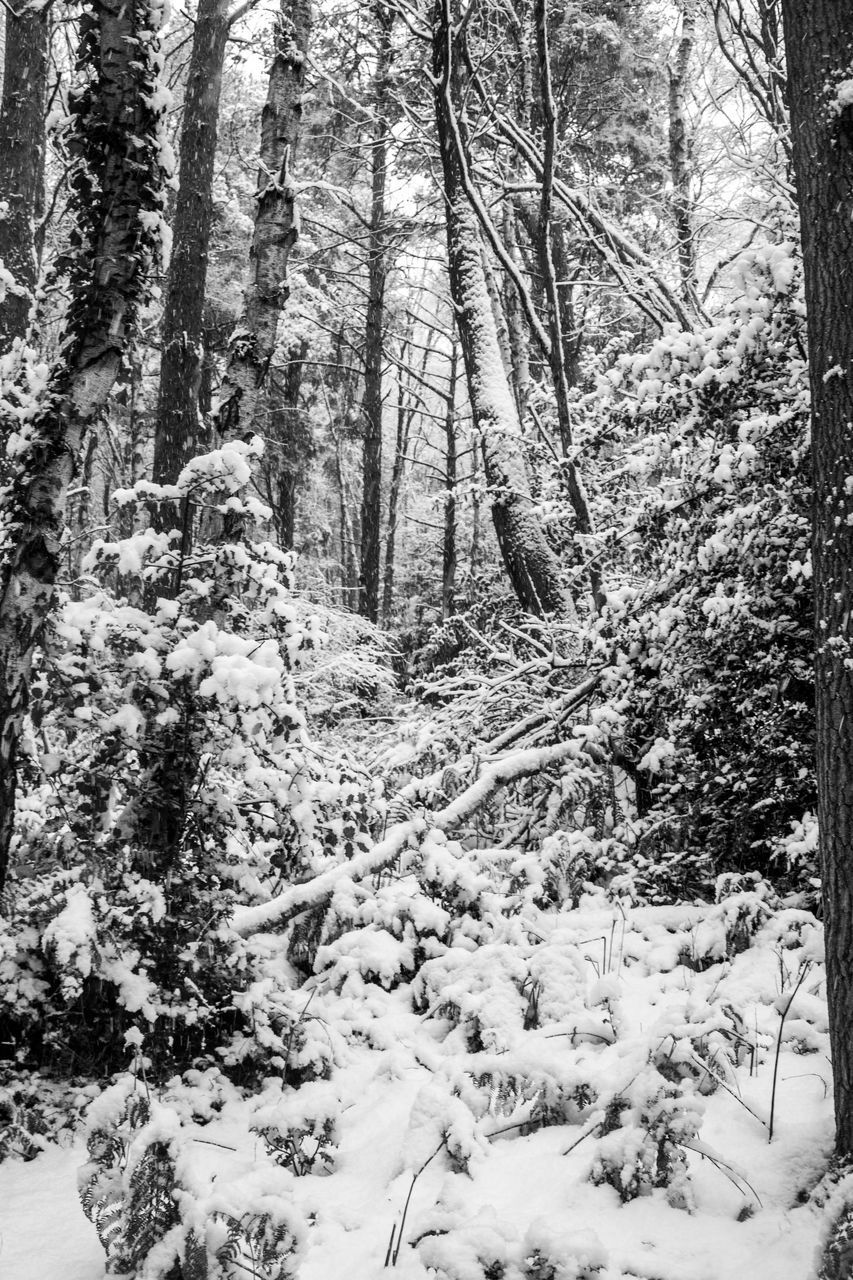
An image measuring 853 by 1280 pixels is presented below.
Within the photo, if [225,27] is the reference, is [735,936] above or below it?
below

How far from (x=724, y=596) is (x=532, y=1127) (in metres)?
2.68

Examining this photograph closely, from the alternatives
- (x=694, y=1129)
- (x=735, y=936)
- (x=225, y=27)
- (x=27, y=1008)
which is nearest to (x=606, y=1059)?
(x=694, y=1129)

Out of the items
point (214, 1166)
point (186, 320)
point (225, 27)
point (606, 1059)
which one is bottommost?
point (214, 1166)

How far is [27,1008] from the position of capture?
2971 mm

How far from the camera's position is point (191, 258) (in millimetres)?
7793

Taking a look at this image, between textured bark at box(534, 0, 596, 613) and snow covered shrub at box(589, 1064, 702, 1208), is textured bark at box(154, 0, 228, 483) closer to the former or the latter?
textured bark at box(534, 0, 596, 613)

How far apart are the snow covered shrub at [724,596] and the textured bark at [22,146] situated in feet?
18.4

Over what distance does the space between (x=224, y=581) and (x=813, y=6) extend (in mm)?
2706

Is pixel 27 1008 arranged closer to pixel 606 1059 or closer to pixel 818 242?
pixel 606 1059

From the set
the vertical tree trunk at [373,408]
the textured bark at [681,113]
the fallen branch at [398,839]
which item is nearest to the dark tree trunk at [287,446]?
the vertical tree trunk at [373,408]

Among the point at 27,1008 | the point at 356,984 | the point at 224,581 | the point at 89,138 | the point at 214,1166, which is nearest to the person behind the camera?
the point at 214,1166

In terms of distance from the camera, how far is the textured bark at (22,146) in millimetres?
7398

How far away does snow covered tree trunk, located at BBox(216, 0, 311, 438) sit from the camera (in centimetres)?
470

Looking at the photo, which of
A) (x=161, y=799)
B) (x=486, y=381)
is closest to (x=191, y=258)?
(x=486, y=381)
